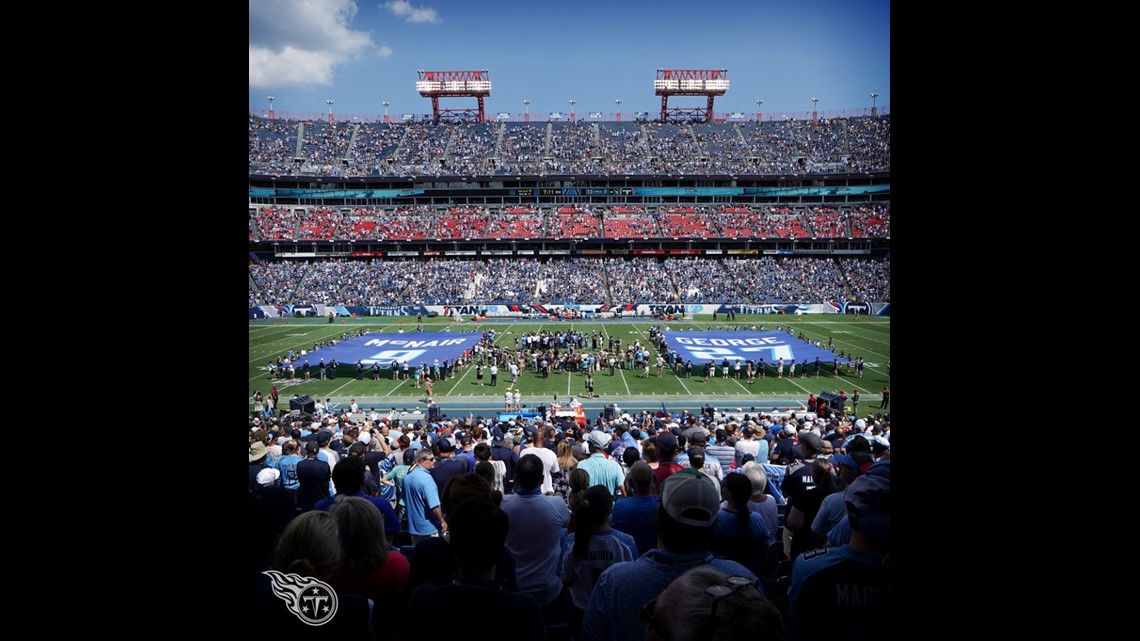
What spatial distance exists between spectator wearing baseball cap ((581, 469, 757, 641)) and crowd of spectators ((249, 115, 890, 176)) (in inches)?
2887

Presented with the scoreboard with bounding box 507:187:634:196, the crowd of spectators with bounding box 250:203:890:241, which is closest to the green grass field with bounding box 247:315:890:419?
the crowd of spectators with bounding box 250:203:890:241

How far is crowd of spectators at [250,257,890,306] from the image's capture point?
56219 millimetres

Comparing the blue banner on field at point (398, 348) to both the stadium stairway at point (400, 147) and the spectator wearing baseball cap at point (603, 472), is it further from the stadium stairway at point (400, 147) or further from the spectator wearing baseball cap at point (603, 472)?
the stadium stairway at point (400, 147)

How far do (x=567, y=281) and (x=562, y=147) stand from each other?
24980 millimetres

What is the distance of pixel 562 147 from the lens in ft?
258

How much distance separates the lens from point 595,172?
74438mm

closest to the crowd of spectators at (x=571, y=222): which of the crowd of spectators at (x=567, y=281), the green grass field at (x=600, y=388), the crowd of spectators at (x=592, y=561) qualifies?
the crowd of spectators at (x=567, y=281)

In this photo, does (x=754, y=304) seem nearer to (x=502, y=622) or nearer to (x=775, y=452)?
(x=775, y=452)

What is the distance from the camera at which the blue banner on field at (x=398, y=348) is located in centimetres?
3209

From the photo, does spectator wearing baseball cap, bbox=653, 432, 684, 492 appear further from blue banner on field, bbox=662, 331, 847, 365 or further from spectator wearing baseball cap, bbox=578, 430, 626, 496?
blue banner on field, bbox=662, 331, 847, 365

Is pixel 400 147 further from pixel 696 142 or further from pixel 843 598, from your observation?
pixel 843 598

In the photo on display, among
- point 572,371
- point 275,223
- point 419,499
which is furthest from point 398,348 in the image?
point 275,223
